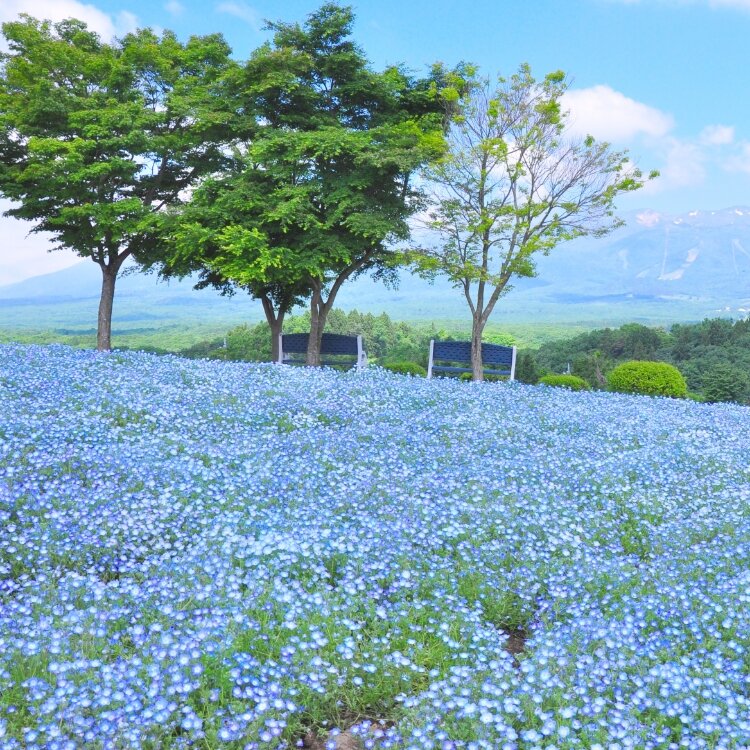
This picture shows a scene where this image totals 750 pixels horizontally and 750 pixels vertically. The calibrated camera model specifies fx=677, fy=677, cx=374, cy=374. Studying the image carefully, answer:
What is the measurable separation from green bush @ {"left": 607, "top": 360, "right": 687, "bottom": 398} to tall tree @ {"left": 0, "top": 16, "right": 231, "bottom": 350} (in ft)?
46.4

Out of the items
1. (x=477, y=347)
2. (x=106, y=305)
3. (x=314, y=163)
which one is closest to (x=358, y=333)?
(x=106, y=305)

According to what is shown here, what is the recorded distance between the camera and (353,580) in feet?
16.0

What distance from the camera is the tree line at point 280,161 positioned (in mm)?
19578

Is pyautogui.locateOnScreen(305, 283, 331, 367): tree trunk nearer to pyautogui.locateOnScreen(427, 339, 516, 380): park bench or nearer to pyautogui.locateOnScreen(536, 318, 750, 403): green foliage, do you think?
pyautogui.locateOnScreen(427, 339, 516, 380): park bench

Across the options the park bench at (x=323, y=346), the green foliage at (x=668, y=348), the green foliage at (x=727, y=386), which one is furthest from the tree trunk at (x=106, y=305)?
the green foliage at (x=727, y=386)

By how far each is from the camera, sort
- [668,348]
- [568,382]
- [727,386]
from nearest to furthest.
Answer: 1. [568,382]
2. [727,386]
3. [668,348]

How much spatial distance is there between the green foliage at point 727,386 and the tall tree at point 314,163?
1586cm

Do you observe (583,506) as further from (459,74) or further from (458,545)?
(459,74)

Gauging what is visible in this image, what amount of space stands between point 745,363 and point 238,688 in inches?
1432

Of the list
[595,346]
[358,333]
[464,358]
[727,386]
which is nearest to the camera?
[464,358]

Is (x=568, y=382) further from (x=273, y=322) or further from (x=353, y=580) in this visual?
(x=353, y=580)

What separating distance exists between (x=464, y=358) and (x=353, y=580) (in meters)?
17.5

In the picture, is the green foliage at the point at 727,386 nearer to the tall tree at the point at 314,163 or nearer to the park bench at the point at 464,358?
the park bench at the point at 464,358

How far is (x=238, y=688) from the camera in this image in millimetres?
3508
